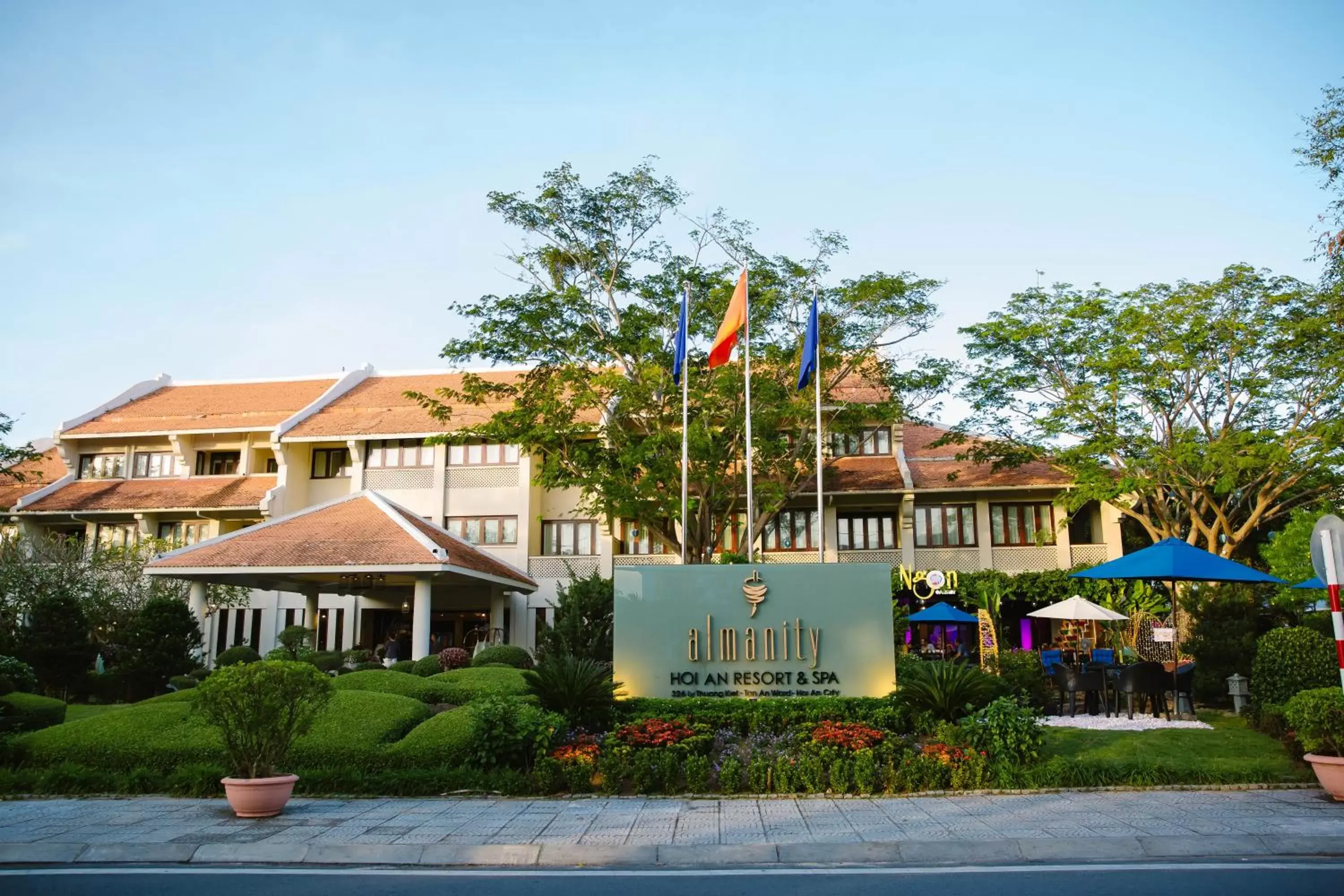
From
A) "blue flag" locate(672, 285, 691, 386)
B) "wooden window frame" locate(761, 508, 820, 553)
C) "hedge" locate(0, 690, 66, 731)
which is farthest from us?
"wooden window frame" locate(761, 508, 820, 553)

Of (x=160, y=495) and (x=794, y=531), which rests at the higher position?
(x=160, y=495)

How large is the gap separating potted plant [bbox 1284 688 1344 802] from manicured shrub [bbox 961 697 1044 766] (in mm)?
2713

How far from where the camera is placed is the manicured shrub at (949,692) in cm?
1320

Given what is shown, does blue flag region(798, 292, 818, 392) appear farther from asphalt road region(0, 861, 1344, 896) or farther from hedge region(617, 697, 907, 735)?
asphalt road region(0, 861, 1344, 896)

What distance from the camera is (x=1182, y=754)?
1259cm

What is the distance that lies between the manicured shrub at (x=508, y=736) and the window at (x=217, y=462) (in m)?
29.9

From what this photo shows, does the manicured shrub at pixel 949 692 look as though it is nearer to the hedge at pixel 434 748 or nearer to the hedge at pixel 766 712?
the hedge at pixel 766 712

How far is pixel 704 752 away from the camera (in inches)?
498

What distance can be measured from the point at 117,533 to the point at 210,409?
5.58m

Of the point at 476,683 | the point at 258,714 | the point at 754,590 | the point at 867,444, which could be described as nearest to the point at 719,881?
the point at 258,714

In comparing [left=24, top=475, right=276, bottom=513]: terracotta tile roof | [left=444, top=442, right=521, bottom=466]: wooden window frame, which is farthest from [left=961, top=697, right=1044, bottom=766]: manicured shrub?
[left=24, top=475, right=276, bottom=513]: terracotta tile roof

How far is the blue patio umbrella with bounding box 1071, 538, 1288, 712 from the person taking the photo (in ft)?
53.1

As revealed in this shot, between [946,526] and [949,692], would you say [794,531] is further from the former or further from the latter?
[949,692]

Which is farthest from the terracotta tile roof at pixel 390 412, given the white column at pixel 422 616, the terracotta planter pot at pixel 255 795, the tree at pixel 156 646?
the terracotta planter pot at pixel 255 795
